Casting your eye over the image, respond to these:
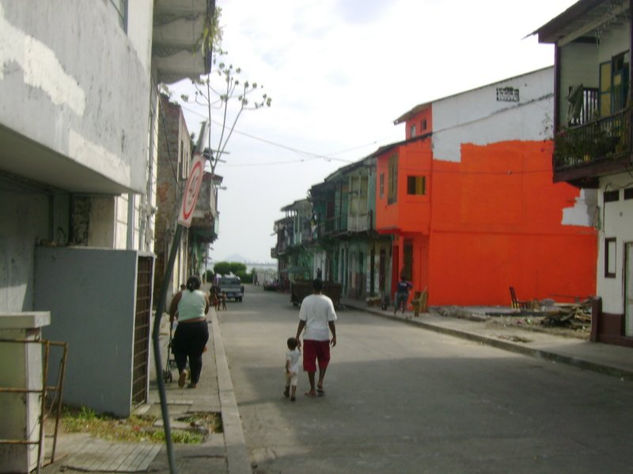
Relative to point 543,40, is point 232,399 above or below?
below

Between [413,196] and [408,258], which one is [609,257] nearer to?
[413,196]

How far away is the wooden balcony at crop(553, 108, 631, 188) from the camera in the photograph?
48.0 ft

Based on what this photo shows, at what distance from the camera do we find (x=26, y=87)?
529 centimetres

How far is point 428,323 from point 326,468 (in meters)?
18.0

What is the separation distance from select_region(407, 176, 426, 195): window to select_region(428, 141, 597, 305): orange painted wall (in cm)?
47

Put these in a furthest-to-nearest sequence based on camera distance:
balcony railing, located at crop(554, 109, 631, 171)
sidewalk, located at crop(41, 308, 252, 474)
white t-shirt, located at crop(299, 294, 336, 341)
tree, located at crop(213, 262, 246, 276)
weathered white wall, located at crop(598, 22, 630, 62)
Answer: tree, located at crop(213, 262, 246, 276), weathered white wall, located at crop(598, 22, 630, 62), balcony railing, located at crop(554, 109, 631, 171), white t-shirt, located at crop(299, 294, 336, 341), sidewalk, located at crop(41, 308, 252, 474)

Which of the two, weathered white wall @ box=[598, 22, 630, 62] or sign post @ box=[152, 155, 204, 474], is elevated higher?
weathered white wall @ box=[598, 22, 630, 62]

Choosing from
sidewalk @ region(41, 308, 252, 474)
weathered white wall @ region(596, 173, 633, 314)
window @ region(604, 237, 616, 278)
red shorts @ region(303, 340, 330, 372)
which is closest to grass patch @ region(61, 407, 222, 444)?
sidewalk @ region(41, 308, 252, 474)

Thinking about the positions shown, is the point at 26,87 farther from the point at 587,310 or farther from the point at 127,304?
the point at 587,310

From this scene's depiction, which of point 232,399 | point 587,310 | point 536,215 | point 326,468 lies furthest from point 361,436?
point 536,215

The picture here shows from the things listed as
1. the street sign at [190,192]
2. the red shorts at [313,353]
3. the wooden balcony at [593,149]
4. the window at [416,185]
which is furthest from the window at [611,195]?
the window at [416,185]

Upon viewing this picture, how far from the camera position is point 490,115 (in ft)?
107

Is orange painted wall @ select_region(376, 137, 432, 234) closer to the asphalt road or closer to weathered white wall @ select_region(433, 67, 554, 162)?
weathered white wall @ select_region(433, 67, 554, 162)

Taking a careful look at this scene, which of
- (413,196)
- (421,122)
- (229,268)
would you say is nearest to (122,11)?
(413,196)
